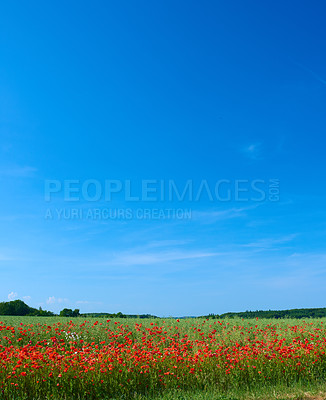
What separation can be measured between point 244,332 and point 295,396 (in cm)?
841

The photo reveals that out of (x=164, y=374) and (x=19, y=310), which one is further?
(x=19, y=310)

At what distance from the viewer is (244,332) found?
15750 mm

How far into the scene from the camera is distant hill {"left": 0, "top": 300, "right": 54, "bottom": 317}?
3600 centimetres

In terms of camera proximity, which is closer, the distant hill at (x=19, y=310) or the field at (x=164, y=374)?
the field at (x=164, y=374)

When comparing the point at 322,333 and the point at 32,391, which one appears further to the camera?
the point at 322,333

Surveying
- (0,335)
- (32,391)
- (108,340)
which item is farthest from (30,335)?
(32,391)

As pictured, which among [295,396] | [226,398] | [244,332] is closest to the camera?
[226,398]

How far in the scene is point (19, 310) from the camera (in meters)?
37.6

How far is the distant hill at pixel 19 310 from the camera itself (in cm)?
3600

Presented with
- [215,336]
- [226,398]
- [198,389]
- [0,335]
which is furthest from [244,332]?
[0,335]

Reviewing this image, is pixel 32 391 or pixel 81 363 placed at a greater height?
pixel 81 363

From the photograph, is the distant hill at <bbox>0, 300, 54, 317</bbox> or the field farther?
the distant hill at <bbox>0, 300, 54, 317</bbox>

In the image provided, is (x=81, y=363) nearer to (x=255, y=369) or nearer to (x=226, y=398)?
(x=226, y=398)

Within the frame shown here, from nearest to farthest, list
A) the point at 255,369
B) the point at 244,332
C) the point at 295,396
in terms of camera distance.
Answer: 1. the point at 295,396
2. the point at 255,369
3. the point at 244,332
